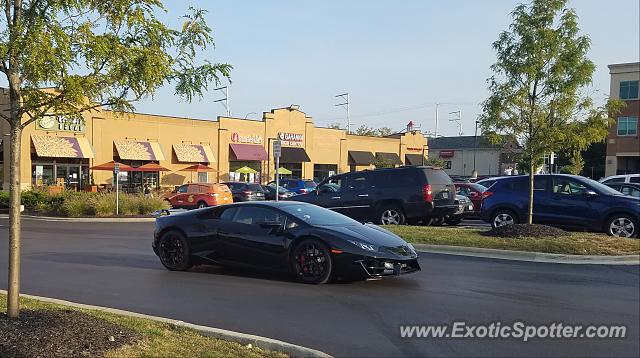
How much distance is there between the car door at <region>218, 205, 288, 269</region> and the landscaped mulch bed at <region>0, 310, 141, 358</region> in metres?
3.85

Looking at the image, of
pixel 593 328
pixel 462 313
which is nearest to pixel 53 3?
pixel 462 313

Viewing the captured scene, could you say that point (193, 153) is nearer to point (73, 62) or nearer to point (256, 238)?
point (256, 238)

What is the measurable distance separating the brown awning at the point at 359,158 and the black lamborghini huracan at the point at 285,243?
5005cm

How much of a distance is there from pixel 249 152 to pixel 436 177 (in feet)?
116

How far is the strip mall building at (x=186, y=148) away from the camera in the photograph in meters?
38.4

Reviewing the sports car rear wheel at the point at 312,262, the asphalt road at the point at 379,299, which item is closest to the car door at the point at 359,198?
the asphalt road at the point at 379,299

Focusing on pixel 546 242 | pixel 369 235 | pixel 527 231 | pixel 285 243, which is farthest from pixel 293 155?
pixel 369 235

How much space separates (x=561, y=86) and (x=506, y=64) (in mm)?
1384

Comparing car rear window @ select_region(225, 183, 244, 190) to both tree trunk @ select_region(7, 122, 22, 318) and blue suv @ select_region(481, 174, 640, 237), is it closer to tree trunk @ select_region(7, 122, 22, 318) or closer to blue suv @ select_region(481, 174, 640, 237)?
blue suv @ select_region(481, 174, 640, 237)

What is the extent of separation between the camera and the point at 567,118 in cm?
1388

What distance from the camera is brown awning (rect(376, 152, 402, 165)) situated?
63188 mm

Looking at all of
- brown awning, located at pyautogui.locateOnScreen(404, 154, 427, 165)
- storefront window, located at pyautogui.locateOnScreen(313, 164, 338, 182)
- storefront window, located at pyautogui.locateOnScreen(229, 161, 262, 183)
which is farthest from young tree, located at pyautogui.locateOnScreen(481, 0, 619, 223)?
brown awning, located at pyautogui.locateOnScreen(404, 154, 427, 165)

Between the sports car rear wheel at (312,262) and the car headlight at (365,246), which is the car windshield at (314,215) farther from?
the car headlight at (365,246)

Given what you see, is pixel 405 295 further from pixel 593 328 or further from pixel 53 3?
pixel 53 3
